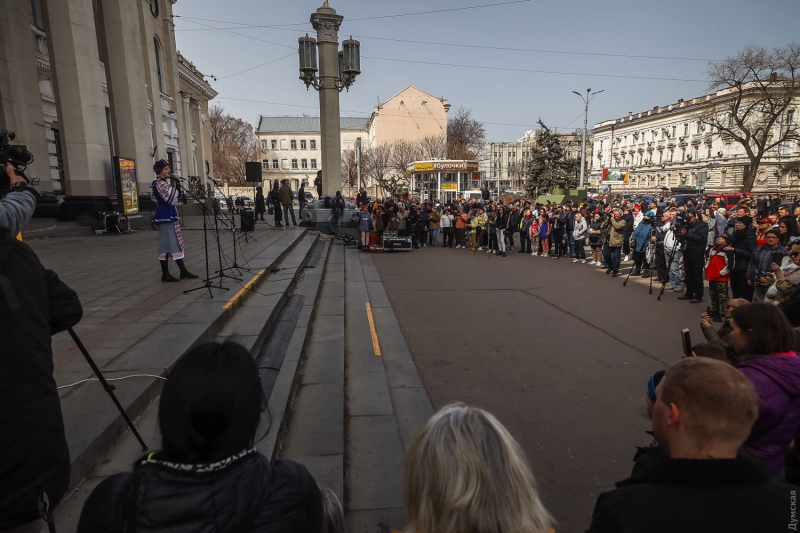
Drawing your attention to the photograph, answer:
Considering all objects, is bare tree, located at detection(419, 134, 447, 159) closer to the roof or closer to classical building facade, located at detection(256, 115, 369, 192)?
classical building facade, located at detection(256, 115, 369, 192)

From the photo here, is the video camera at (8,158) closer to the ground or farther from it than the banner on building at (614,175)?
closer to the ground

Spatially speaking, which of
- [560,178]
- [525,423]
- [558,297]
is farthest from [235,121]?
[525,423]

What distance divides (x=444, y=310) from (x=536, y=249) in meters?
10.1

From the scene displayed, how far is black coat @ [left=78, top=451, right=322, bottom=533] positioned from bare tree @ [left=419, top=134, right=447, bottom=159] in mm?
52391

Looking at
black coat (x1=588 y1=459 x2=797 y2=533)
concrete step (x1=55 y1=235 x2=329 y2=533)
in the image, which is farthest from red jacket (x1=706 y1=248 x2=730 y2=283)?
black coat (x1=588 y1=459 x2=797 y2=533)

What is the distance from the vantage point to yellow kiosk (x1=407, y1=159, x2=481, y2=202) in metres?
31.8

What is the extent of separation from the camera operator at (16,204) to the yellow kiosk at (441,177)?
29101mm

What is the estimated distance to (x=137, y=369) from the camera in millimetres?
4039

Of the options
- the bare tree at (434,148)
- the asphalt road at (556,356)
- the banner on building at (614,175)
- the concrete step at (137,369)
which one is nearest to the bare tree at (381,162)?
the bare tree at (434,148)

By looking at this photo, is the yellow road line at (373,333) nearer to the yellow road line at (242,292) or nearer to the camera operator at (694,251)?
the yellow road line at (242,292)

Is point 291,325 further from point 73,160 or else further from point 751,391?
point 73,160

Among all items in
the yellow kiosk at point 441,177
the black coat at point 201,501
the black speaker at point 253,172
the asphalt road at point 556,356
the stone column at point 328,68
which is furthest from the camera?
the yellow kiosk at point 441,177

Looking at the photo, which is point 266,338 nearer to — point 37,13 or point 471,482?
point 471,482

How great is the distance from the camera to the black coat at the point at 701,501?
1.31 metres
